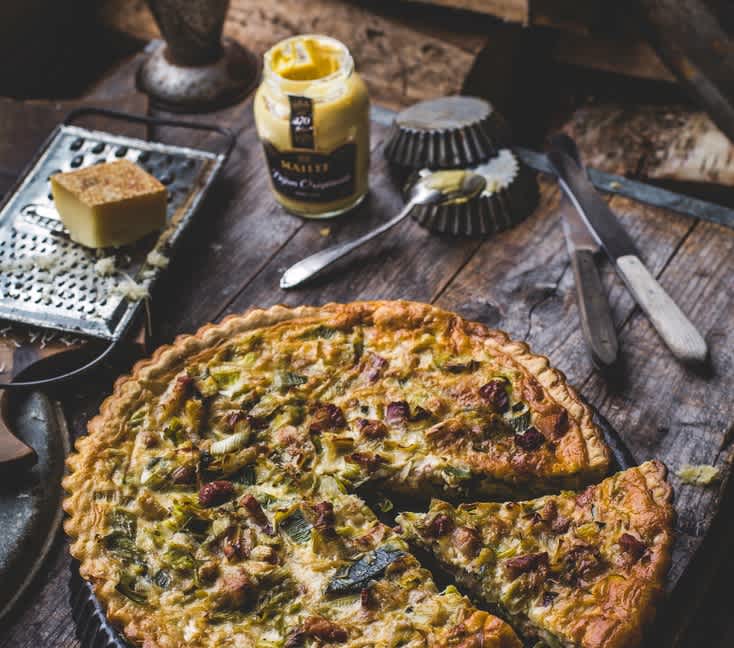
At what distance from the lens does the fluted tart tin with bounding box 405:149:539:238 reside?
4.05 metres

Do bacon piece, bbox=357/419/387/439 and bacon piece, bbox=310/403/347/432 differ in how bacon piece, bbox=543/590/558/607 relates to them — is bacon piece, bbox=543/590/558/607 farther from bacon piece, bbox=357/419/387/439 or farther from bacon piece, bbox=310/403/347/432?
bacon piece, bbox=310/403/347/432

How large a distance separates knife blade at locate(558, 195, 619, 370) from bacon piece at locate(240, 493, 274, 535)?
1.39 meters

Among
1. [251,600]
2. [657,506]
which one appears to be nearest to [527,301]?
[657,506]

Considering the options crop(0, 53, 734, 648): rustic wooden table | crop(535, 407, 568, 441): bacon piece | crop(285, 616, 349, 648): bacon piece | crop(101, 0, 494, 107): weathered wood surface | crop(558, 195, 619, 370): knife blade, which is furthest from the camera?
crop(101, 0, 494, 107): weathered wood surface

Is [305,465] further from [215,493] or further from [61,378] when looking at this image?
[61,378]

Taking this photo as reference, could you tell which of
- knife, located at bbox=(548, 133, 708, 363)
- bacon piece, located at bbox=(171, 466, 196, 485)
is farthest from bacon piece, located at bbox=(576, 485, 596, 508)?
bacon piece, located at bbox=(171, 466, 196, 485)

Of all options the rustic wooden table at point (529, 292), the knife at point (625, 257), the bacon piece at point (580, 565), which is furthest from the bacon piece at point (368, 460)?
the knife at point (625, 257)

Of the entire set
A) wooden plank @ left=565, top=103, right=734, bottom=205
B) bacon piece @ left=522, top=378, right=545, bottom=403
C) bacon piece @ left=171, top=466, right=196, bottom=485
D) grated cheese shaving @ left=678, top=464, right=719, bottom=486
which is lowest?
wooden plank @ left=565, top=103, right=734, bottom=205

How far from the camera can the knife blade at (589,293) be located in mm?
3488

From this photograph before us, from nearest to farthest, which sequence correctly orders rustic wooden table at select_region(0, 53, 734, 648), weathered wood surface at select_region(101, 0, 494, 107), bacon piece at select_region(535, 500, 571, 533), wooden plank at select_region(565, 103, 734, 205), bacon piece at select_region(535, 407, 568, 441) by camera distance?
bacon piece at select_region(535, 500, 571, 533), bacon piece at select_region(535, 407, 568, 441), rustic wooden table at select_region(0, 53, 734, 648), wooden plank at select_region(565, 103, 734, 205), weathered wood surface at select_region(101, 0, 494, 107)

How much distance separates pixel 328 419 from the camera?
9.91 ft

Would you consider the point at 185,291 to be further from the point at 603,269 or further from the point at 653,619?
the point at 653,619

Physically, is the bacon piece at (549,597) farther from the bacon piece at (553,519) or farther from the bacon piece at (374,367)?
the bacon piece at (374,367)

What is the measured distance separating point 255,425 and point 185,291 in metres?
1.06
